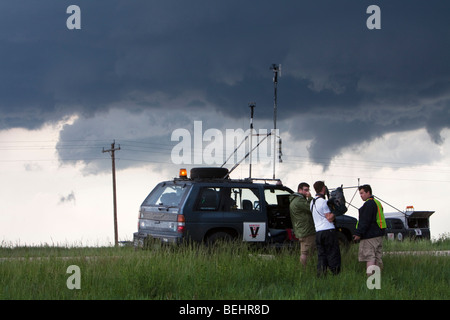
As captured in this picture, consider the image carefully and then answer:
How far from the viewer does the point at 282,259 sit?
1286 cm

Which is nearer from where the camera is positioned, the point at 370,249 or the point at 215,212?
the point at 370,249

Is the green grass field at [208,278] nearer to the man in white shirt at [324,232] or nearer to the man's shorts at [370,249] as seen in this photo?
the man in white shirt at [324,232]

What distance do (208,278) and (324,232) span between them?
239cm

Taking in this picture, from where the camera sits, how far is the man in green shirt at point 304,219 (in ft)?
39.9

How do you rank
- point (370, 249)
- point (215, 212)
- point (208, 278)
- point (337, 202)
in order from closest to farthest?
1. point (208, 278)
2. point (337, 202)
3. point (370, 249)
4. point (215, 212)

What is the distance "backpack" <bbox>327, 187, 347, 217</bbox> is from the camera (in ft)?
37.0

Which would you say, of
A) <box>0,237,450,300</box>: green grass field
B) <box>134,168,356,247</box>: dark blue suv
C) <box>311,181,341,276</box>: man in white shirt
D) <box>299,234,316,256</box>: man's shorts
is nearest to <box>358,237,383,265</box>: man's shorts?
<box>0,237,450,300</box>: green grass field

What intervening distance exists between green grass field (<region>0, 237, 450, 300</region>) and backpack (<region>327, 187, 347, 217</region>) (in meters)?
1.22

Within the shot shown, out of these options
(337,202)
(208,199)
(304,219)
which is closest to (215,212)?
(208,199)

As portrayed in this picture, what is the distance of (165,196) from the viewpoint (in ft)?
45.3

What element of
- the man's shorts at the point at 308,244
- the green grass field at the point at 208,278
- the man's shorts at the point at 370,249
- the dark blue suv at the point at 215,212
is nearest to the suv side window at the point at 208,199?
the dark blue suv at the point at 215,212

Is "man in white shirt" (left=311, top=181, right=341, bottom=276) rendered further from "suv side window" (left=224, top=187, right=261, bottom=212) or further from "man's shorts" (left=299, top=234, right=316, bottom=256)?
"suv side window" (left=224, top=187, right=261, bottom=212)

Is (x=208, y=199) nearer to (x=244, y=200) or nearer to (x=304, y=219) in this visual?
(x=244, y=200)
